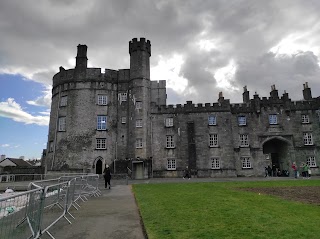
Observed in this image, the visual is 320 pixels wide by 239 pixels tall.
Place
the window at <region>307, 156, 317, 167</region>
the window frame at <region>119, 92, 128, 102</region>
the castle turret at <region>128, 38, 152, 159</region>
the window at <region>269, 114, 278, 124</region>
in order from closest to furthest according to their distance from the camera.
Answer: the castle turret at <region>128, 38, 152, 159</region> → the window at <region>307, 156, 317, 167</region> → the window frame at <region>119, 92, 128, 102</region> → the window at <region>269, 114, 278, 124</region>

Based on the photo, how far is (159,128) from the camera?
41.7 m

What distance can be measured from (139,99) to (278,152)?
24239mm

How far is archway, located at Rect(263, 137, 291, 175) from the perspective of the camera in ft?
136

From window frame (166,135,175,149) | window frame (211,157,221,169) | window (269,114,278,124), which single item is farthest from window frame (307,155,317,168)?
window frame (166,135,175,149)

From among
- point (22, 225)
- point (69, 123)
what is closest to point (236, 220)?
point (22, 225)

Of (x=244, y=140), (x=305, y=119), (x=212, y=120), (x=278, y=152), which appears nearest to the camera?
(x=244, y=140)

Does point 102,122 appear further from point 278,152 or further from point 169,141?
point 278,152

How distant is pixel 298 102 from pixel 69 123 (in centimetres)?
3539

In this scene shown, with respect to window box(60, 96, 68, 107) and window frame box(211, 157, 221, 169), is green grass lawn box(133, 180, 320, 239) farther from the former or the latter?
window box(60, 96, 68, 107)

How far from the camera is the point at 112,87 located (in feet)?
138

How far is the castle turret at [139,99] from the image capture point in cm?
3909

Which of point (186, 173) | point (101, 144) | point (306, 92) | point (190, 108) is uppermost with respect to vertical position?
point (306, 92)

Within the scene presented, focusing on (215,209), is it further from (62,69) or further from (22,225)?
(62,69)

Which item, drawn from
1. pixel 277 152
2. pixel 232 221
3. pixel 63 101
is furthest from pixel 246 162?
pixel 232 221
